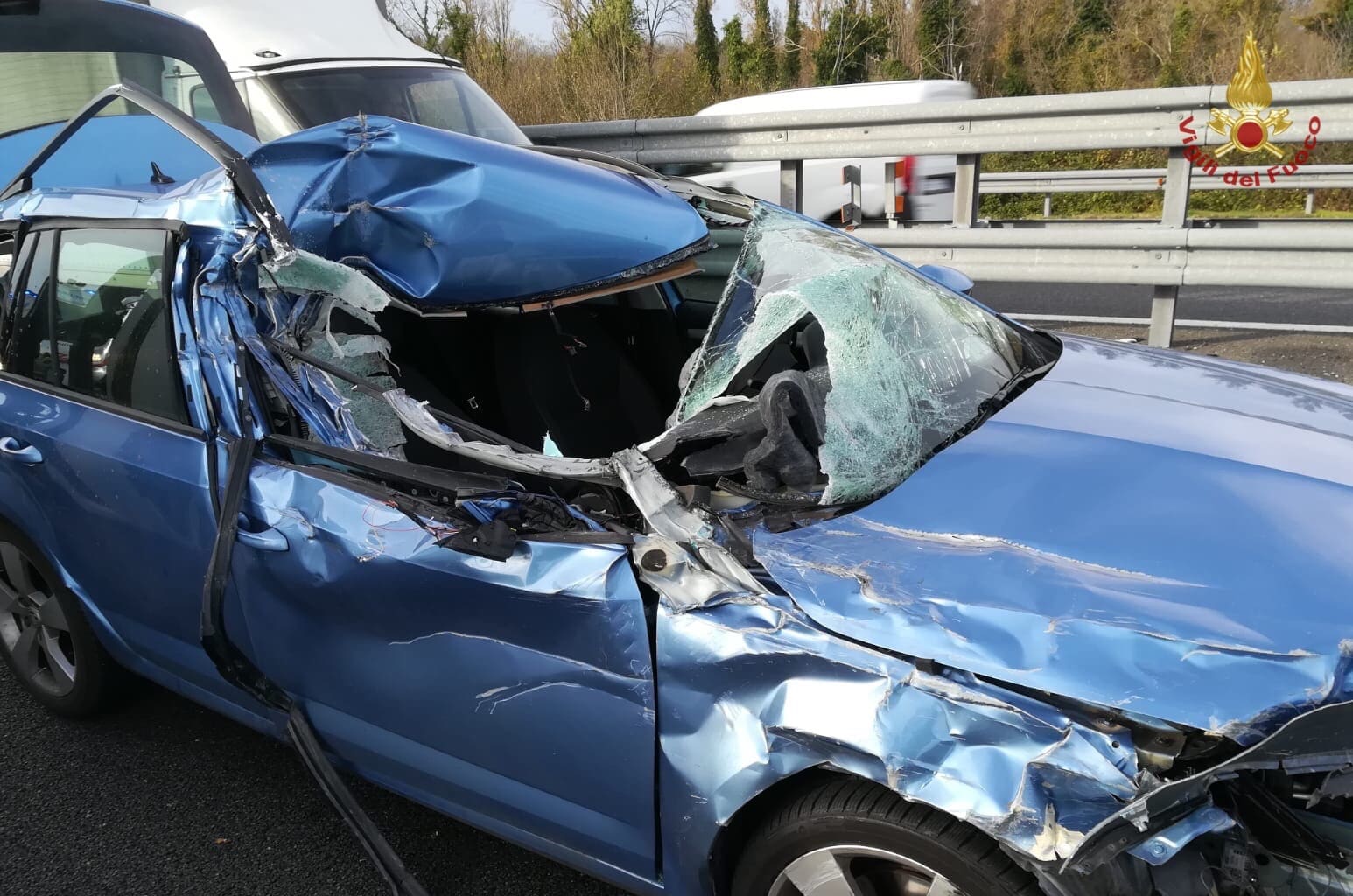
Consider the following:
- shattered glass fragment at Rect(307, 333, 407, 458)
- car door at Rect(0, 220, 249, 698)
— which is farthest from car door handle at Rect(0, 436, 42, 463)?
shattered glass fragment at Rect(307, 333, 407, 458)

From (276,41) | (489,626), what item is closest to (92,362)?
(489,626)

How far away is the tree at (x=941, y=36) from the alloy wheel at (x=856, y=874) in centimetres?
2409

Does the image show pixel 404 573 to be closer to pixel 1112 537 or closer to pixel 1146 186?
pixel 1112 537

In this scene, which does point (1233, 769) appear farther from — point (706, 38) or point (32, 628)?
point (706, 38)

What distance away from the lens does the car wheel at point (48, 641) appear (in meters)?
3.02

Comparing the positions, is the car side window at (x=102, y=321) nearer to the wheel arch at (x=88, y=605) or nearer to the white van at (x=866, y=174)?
the wheel arch at (x=88, y=605)

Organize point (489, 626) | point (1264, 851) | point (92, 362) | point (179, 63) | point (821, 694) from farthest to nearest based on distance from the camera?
1. point (179, 63)
2. point (92, 362)
3. point (489, 626)
4. point (821, 694)
5. point (1264, 851)

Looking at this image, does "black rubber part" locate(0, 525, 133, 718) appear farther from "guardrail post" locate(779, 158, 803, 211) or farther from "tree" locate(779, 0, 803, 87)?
"tree" locate(779, 0, 803, 87)

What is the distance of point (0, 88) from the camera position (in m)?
4.72

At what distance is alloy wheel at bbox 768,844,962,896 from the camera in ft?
5.40

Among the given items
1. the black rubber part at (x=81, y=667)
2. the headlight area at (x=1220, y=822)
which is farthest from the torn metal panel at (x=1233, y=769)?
the black rubber part at (x=81, y=667)

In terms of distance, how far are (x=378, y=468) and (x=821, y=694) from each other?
42.8 inches

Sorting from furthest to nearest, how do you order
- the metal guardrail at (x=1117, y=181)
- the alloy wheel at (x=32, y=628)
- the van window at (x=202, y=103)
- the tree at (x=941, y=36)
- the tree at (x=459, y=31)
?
the tree at (x=941, y=36)
the tree at (x=459, y=31)
the metal guardrail at (x=1117, y=181)
the van window at (x=202, y=103)
the alloy wheel at (x=32, y=628)

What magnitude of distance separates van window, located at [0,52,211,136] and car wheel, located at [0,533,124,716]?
2.67 meters
